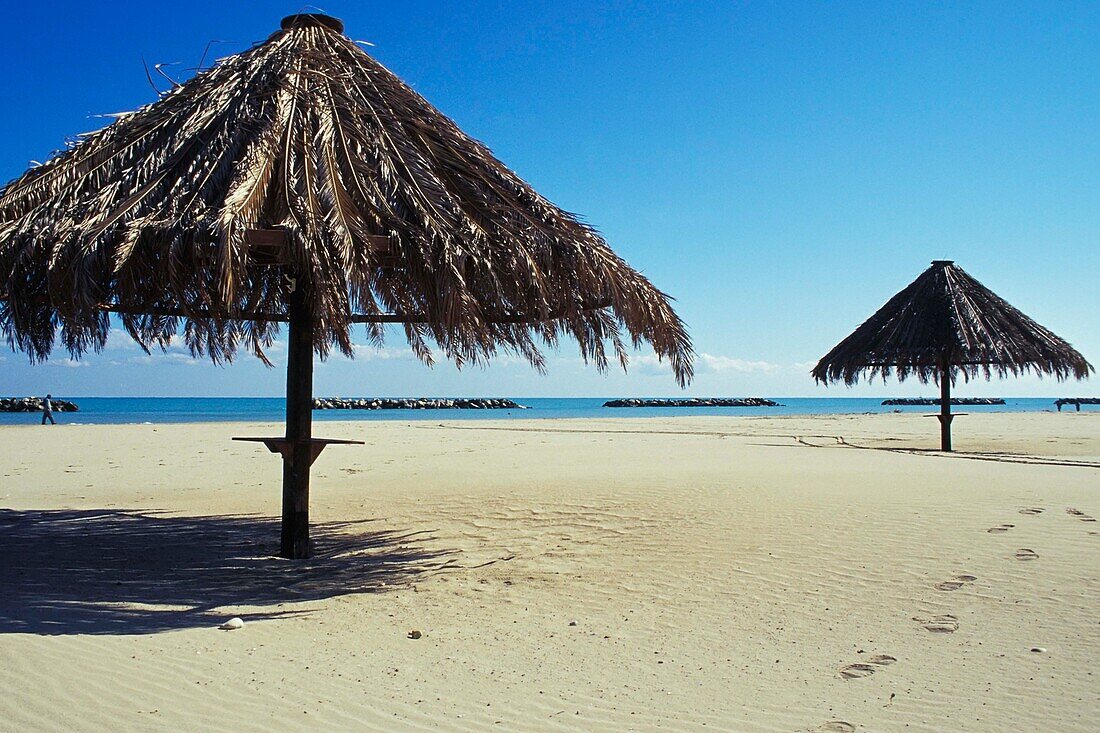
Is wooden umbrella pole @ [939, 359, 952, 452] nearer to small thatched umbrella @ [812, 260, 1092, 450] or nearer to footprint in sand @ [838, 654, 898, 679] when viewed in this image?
small thatched umbrella @ [812, 260, 1092, 450]

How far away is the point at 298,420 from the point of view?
5.83 metres

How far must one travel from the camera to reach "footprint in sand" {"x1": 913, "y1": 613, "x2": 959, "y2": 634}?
4.14m

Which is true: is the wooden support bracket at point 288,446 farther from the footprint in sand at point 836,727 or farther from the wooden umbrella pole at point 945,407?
the wooden umbrella pole at point 945,407

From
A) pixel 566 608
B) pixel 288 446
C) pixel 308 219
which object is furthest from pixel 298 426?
pixel 566 608

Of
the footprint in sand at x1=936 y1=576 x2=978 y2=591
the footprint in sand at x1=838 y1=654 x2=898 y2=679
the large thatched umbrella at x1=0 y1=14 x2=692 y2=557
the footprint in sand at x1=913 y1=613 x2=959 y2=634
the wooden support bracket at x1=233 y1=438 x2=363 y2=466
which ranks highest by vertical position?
the large thatched umbrella at x1=0 y1=14 x2=692 y2=557

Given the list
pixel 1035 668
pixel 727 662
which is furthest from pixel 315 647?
pixel 1035 668

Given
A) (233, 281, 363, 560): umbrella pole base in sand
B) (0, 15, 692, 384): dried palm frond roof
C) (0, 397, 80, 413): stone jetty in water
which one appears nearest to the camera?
(0, 15, 692, 384): dried palm frond roof

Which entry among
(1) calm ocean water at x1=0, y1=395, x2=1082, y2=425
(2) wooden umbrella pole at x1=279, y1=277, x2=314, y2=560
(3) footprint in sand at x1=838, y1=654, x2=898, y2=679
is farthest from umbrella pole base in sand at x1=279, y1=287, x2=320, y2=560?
(1) calm ocean water at x1=0, y1=395, x2=1082, y2=425

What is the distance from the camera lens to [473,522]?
755 centimetres

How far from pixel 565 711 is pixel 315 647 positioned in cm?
140

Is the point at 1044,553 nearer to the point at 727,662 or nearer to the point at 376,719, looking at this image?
the point at 727,662

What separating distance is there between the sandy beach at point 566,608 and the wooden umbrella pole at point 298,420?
218mm

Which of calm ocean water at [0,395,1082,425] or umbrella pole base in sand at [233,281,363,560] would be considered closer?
umbrella pole base in sand at [233,281,363,560]

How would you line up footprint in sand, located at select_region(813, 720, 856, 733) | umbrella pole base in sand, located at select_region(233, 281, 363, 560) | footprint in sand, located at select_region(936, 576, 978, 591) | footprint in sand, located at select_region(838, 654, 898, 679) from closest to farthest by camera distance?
footprint in sand, located at select_region(813, 720, 856, 733)
footprint in sand, located at select_region(838, 654, 898, 679)
footprint in sand, located at select_region(936, 576, 978, 591)
umbrella pole base in sand, located at select_region(233, 281, 363, 560)
